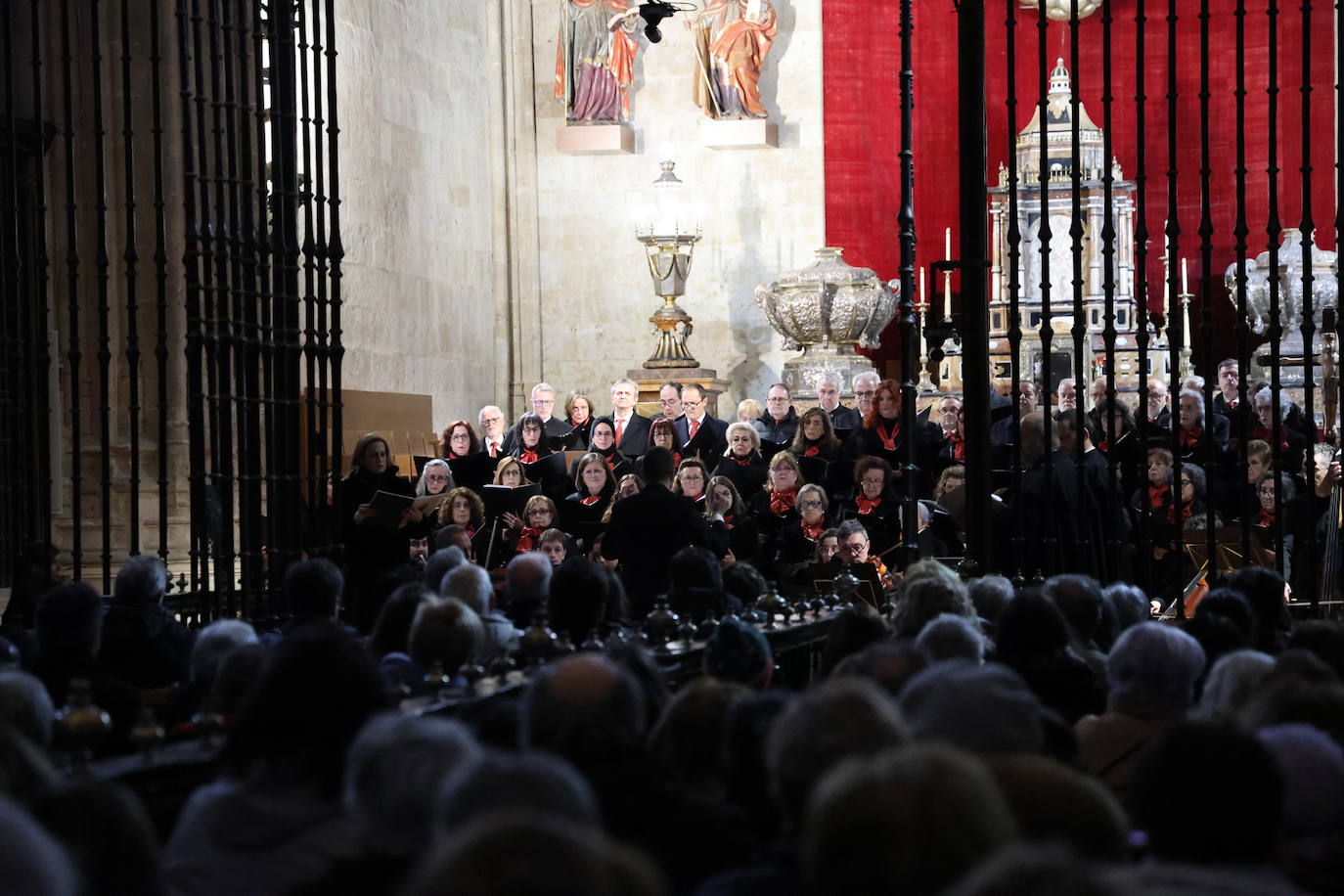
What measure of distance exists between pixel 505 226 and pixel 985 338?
9304 millimetres

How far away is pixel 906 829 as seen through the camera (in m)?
1.88

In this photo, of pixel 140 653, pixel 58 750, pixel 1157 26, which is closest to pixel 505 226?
pixel 1157 26

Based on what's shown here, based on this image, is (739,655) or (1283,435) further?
(1283,435)

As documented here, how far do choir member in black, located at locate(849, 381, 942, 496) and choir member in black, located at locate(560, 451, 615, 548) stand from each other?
1.35 meters

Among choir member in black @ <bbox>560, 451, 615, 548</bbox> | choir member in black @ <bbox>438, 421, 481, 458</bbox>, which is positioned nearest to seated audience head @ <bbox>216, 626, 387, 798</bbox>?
choir member in black @ <bbox>560, 451, 615, 548</bbox>

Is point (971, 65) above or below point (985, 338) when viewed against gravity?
above

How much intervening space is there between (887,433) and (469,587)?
524cm

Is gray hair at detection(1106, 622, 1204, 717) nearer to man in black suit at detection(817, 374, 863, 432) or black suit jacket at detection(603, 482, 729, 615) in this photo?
black suit jacket at detection(603, 482, 729, 615)

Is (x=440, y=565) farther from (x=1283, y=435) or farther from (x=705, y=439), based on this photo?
(x=705, y=439)

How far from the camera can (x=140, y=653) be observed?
202 inches

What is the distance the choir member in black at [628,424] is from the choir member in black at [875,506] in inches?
101

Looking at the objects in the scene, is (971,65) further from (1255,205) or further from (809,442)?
(1255,205)

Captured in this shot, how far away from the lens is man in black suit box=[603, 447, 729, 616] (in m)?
7.36

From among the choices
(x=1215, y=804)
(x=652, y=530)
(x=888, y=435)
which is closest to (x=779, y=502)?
(x=888, y=435)
